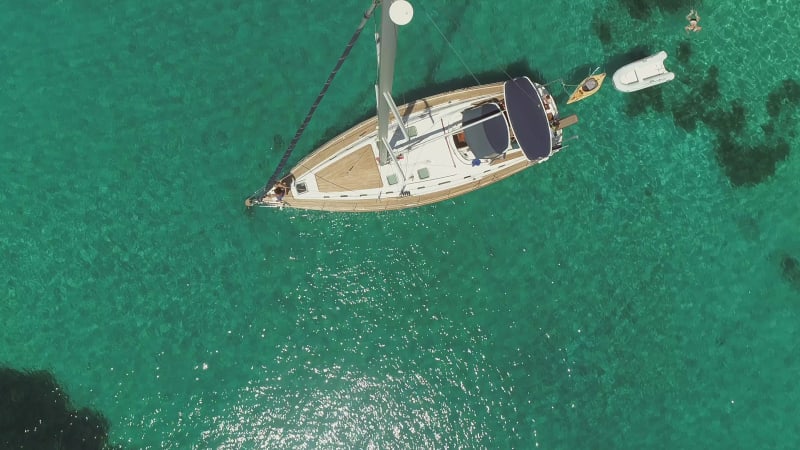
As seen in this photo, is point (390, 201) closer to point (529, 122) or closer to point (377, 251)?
point (377, 251)

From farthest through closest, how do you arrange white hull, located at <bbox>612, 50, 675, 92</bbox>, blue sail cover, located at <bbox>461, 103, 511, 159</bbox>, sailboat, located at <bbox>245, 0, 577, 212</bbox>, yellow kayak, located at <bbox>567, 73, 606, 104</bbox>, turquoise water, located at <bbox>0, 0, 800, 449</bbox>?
1. white hull, located at <bbox>612, 50, 675, 92</bbox>
2. yellow kayak, located at <bbox>567, 73, 606, 104</bbox>
3. turquoise water, located at <bbox>0, 0, 800, 449</bbox>
4. sailboat, located at <bbox>245, 0, 577, 212</bbox>
5. blue sail cover, located at <bbox>461, 103, 511, 159</bbox>

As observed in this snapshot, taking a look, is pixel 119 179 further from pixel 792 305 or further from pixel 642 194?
pixel 792 305

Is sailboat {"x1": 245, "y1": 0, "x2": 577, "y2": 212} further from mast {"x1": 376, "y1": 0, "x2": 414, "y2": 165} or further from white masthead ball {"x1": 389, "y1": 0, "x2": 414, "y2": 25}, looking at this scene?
white masthead ball {"x1": 389, "y1": 0, "x2": 414, "y2": 25}

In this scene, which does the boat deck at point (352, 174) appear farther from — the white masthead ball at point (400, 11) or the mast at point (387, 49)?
the white masthead ball at point (400, 11)

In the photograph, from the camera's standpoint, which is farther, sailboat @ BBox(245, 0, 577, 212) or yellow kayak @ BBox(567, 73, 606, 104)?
yellow kayak @ BBox(567, 73, 606, 104)

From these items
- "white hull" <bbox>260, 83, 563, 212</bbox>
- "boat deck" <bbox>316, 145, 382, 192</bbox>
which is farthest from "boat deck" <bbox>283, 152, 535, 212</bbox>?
"boat deck" <bbox>316, 145, 382, 192</bbox>

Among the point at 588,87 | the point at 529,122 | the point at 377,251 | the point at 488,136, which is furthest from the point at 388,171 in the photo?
the point at 588,87
